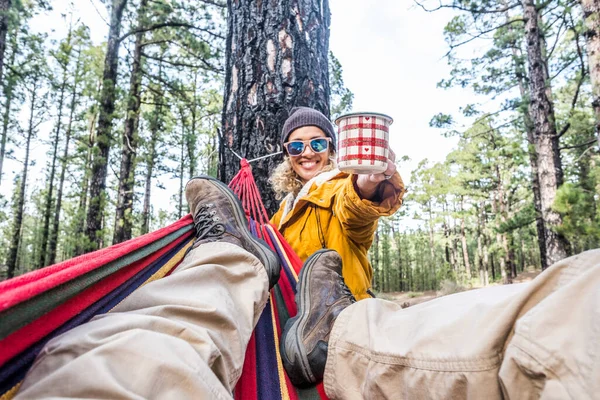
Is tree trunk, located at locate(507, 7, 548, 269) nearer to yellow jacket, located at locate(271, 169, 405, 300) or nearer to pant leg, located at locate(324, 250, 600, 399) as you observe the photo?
yellow jacket, located at locate(271, 169, 405, 300)

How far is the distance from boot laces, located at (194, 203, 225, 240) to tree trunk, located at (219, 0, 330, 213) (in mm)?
601

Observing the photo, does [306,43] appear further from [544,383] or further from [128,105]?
[128,105]

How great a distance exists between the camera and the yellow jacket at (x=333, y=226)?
4.83ft

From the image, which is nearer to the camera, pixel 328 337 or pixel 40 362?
pixel 40 362

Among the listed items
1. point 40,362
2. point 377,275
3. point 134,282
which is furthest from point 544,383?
point 377,275

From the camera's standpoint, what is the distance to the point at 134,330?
65 centimetres

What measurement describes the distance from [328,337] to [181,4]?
676 cm

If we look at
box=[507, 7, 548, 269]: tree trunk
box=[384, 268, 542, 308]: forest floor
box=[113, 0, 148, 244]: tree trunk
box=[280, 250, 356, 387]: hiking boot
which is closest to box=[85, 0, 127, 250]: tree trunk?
box=[113, 0, 148, 244]: tree trunk

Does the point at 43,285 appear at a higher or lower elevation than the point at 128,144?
lower

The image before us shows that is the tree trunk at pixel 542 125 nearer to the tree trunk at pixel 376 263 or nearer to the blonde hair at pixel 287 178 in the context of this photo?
the blonde hair at pixel 287 178

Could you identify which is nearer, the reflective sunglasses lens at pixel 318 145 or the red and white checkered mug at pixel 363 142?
the red and white checkered mug at pixel 363 142

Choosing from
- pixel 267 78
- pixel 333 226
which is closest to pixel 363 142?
pixel 333 226

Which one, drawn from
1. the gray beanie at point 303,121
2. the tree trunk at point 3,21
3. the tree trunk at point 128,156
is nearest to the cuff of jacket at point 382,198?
the gray beanie at point 303,121

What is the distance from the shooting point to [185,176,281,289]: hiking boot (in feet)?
4.03
